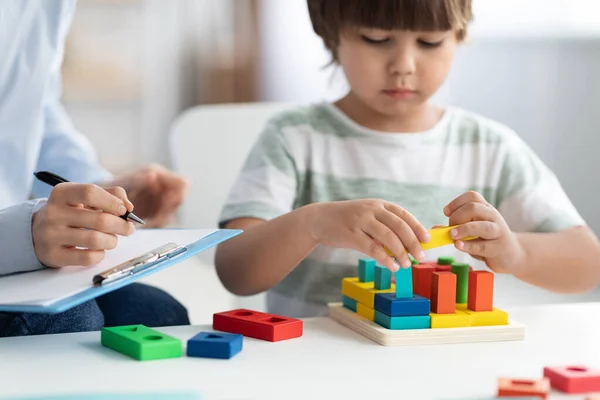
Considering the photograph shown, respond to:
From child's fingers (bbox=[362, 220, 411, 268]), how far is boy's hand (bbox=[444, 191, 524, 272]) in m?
0.05

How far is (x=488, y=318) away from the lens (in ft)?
2.32

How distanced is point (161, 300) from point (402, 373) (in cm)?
43

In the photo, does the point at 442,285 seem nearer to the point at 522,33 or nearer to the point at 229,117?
the point at 229,117

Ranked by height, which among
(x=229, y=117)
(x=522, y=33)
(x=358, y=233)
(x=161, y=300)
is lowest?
(x=161, y=300)

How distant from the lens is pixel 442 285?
701mm

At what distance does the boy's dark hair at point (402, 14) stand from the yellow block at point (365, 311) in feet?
1.23

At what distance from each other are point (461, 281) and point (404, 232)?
8 cm

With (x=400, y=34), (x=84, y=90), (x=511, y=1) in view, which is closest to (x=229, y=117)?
(x=400, y=34)

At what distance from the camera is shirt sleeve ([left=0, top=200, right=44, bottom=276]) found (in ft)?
2.35

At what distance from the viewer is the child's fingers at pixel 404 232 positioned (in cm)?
69

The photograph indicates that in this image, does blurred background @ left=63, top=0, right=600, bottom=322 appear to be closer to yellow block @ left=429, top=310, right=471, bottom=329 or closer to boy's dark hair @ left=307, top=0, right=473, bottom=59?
boy's dark hair @ left=307, top=0, right=473, bottom=59

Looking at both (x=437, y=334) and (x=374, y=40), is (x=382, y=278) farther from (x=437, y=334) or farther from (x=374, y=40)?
(x=374, y=40)

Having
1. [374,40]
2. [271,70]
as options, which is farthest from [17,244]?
[271,70]

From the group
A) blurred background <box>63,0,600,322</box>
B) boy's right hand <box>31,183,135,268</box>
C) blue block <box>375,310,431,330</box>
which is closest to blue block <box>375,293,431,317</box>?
blue block <box>375,310,431,330</box>
